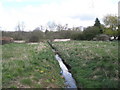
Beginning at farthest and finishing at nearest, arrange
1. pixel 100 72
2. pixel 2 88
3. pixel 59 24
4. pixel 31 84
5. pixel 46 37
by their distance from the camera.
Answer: pixel 59 24 < pixel 46 37 < pixel 100 72 < pixel 31 84 < pixel 2 88

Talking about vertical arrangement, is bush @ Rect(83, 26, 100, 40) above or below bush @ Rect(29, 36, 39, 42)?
above

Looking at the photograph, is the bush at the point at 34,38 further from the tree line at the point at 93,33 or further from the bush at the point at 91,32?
the bush at the point at 91,32

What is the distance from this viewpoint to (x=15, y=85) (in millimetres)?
7969

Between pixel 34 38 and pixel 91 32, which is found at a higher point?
pixel 91 32

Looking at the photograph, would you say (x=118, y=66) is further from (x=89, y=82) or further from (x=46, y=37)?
(x=46, y=37)

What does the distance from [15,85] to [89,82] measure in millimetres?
4143

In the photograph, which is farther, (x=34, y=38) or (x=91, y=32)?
(x=91, y=32)

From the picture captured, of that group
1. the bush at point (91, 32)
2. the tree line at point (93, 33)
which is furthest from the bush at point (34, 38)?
the bush at point (91, 32)

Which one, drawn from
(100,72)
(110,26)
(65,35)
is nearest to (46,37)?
(65,35)

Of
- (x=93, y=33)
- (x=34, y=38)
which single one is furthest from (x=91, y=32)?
(x=34, y=38)

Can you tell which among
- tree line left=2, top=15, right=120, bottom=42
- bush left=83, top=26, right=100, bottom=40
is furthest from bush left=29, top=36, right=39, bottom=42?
bush left=83, top=26, right=100, bottom=40

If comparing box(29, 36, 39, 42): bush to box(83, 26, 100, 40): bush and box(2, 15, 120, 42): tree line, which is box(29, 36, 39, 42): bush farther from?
box(83, 26, 100, 40): bush

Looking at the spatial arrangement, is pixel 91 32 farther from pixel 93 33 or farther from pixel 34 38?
pixel 34 38

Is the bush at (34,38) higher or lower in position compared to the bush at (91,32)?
lower
